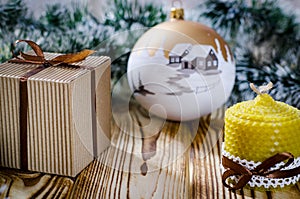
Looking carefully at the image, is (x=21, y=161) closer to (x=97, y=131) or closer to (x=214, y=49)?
(x=97, y=131)

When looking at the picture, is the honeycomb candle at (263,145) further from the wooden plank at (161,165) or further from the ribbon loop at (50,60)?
the ribbon loop at (50,60)

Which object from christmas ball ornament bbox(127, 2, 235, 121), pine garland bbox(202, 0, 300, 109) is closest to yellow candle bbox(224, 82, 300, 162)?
christmas ball ornament bbox(127, 2, 235, 121)

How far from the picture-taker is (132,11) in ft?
4.81

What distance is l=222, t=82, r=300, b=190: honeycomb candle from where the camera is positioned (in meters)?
0.99

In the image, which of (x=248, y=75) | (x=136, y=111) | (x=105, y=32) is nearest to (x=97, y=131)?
(x=136, y=111)

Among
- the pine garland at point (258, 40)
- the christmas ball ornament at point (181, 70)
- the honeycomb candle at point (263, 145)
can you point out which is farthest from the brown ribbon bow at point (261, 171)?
the pine garland at point (258, 40)

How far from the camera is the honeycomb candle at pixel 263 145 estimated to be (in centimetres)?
99

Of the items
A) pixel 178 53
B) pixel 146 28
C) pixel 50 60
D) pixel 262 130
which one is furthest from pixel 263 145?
pixel 146 28

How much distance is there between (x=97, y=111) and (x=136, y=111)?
305 millimetres

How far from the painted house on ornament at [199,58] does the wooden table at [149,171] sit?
163mm

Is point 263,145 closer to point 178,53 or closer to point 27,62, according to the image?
point 178,53

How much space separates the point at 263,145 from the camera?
0.99 metres

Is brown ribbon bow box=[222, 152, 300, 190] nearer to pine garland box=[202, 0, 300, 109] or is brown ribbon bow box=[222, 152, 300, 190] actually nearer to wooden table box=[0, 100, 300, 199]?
wooden table box=[0, 100, 300, 199]

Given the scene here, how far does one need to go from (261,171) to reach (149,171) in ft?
0.79
